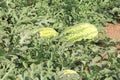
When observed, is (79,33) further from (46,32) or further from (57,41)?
(46,32)

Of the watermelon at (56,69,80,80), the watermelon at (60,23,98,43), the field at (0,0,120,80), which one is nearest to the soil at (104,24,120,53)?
the field at (0,0,120,80)

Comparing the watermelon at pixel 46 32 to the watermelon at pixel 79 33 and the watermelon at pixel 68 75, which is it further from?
the watermelon at pixel 68 75

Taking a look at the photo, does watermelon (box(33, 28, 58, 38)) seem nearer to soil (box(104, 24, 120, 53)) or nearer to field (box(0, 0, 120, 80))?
field (box(0, 0, 120, 80))

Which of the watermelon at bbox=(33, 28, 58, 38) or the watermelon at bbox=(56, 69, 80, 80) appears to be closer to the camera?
the watermelon at bbox=(56, 69, 80, 80)

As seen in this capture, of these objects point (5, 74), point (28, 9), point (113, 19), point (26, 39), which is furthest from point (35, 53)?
point (113, 19)

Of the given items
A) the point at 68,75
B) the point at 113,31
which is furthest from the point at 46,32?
the point at 113,31

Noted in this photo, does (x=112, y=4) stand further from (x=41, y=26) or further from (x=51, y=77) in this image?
(x=51, y=77)

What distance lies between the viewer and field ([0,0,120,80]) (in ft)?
13.1

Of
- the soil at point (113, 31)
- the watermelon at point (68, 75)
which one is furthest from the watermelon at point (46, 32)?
the soil at point (113, 31)

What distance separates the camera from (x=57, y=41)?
4.59 m

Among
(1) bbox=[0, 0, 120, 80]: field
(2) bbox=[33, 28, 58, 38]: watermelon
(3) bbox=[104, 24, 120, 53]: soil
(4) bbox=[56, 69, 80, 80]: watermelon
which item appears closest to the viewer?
(4) bbox=[56, 69, 80, 80]: watermelon

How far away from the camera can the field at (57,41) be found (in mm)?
4004

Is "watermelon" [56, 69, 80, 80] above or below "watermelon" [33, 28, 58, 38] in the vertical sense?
below

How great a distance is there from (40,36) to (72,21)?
2.80 feet
